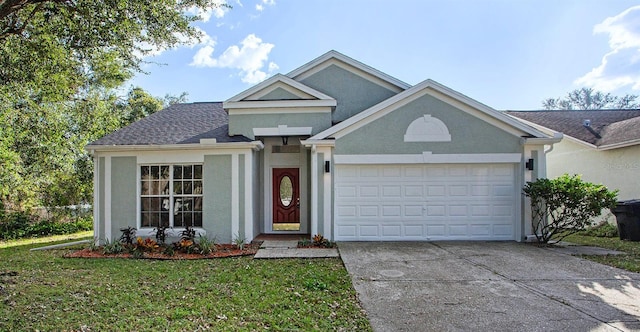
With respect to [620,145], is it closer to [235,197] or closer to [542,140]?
[542,140]

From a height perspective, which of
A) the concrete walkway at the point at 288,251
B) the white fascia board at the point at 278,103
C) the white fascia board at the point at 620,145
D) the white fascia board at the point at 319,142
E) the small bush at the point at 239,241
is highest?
Answer: the white fascia board at the point at 278,103

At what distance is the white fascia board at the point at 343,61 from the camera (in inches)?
440

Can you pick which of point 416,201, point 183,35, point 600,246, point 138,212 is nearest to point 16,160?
point 138,212

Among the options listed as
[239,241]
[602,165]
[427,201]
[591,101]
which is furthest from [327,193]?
[591,101]

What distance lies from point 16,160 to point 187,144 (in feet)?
29.2

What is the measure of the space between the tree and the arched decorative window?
160 ft

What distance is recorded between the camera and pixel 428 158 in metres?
9.10

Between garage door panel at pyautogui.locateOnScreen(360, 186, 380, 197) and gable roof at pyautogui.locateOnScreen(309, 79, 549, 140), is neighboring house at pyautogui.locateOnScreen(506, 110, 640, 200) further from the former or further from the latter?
garage door panel at pyautogui.locateOnScreen(360, 186, 380, 197)

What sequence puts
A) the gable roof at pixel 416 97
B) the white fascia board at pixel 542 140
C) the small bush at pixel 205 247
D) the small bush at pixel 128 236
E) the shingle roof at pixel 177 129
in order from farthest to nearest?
1. the shingle roof at pixel 177 129
2. the gable roof at pixel 416 97
3. the white fascia board at pixel 542 140
4. the small bush at pixel 128 236
5. the small bush at pixel 205 247

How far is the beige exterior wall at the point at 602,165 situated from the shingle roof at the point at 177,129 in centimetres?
1320

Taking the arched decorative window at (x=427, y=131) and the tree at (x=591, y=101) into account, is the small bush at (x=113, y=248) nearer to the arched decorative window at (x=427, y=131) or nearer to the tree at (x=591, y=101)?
the arched decorative window at (x=427, y=131)

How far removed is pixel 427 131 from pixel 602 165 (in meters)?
8.88

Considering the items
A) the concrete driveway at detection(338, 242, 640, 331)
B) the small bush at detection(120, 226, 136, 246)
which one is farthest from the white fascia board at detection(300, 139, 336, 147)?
the small bush at detection(120, 226, 136, 246)

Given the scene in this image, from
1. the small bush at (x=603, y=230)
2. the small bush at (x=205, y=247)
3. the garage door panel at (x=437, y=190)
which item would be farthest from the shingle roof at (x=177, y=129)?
the small bush at (x=603, y=230)
